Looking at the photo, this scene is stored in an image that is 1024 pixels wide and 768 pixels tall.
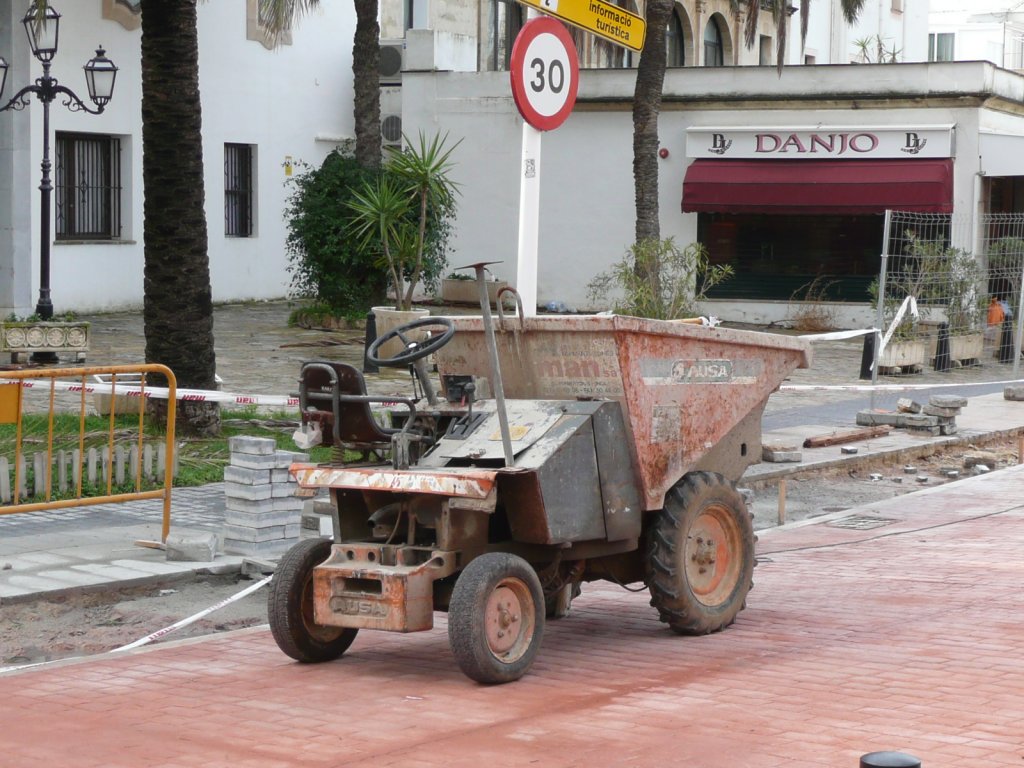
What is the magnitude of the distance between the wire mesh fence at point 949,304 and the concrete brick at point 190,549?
14.0m

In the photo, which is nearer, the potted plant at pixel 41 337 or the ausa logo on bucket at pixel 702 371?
the ausa logo on bucket at pixel 702 371

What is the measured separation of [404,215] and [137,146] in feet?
21.3

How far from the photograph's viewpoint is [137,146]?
26.8 metres

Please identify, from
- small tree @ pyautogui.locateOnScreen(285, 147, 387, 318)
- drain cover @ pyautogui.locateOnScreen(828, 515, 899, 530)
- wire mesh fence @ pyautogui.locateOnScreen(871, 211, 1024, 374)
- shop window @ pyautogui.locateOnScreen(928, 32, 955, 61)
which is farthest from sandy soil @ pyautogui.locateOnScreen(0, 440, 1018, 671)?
shop window @ pyautogui.locateOnScreen(928, 32, 955, 61)

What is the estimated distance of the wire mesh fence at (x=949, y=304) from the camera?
22938 mm

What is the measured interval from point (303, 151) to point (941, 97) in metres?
12.2

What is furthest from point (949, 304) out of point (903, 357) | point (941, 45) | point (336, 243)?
point (941, 45)

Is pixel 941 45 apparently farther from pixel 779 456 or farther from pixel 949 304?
pixel 779 456

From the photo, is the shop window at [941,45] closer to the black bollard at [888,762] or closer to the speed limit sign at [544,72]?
the speed limit sign at [544,72]

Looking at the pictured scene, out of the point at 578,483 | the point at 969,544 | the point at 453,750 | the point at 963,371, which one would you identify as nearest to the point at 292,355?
the point at 963,371

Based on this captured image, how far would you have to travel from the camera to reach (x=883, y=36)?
50375mm

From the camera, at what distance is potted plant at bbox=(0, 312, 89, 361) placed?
19406mm

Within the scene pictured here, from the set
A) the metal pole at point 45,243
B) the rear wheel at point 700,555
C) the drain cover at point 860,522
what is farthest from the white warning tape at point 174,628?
the metal pole at point 45,243

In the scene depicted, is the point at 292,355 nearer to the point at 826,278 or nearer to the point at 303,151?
the point at 303,151
